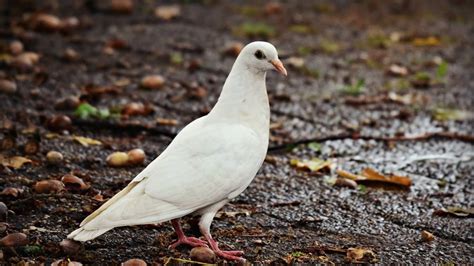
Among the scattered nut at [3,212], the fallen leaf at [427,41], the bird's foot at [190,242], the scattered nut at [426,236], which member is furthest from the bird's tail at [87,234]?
the fallen leaf at [427,41]

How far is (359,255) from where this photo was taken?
142 inches

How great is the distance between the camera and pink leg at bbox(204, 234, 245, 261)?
348cm

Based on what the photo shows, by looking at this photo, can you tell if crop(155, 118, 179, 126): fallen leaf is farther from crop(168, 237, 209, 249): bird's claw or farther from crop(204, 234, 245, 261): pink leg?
crop(204, 234, 245, 261): pink leg

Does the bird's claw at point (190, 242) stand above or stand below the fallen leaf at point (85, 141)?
above

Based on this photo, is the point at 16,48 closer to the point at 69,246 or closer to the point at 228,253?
the point at 69,246

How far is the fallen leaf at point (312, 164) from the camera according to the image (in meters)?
5.07

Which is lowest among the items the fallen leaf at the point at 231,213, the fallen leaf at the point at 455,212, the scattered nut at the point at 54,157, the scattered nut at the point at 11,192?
the fallen leaf at the point at 455,212

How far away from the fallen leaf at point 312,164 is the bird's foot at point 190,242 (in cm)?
157

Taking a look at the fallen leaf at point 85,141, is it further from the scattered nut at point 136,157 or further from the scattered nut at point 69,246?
the scattered nut at point 69,246

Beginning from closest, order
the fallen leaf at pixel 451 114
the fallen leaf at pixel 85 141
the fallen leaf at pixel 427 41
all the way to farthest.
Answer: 1. the fallen leaf at pixel 85 141
2. the fallen leaf at pixel 451 114
3. the fallen leaf at pixel 427 41

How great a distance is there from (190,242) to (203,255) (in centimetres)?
16

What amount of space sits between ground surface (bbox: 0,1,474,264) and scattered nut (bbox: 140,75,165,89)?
0.05 metres

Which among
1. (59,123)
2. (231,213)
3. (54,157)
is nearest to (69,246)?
(231,213)

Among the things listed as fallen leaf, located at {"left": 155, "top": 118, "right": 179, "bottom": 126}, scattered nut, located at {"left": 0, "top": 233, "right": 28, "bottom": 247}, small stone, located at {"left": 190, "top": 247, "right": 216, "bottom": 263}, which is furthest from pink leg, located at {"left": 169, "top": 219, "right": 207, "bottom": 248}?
fallen leaf, located at {"left": 155, "top": 118, "right": 179, "bottom": 126}
